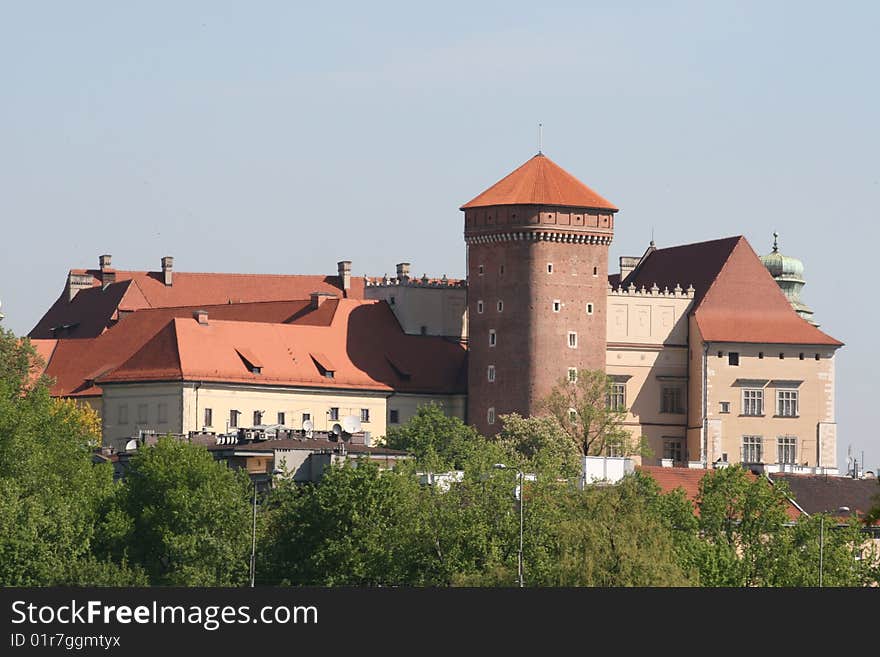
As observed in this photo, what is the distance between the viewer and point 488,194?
15650 cm

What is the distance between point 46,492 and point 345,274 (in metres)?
68.1

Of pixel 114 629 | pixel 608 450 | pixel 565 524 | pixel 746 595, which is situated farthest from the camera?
pixel 608 450

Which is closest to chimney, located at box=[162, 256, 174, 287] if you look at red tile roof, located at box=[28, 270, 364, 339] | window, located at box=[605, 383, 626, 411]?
red tile roof, located at box=[28, 270, 364, 339]

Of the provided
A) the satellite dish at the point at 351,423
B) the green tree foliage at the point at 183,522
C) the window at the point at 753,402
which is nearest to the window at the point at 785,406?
the window at the point at 753,402

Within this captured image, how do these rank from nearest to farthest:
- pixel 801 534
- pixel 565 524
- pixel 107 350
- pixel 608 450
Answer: pixel 565 524
pixel 801 534
pixel 608 450
pixel 107 350

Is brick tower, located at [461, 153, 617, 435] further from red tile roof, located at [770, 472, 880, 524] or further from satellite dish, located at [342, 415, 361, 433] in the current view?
red tile roof, located at [770, 472, 880, 524]

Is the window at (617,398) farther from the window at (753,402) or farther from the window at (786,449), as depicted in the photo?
the window at (786,449)

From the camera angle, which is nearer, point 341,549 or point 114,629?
point 114,629

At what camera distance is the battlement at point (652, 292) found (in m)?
157

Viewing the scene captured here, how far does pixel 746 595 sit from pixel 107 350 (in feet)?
365

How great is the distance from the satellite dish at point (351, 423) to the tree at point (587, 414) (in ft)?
30.4

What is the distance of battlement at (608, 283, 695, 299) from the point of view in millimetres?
156750

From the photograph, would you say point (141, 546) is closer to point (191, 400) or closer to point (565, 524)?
point (565, 524)

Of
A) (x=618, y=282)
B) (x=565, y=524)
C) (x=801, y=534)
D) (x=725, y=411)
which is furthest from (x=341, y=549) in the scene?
(x=618, y=282)
